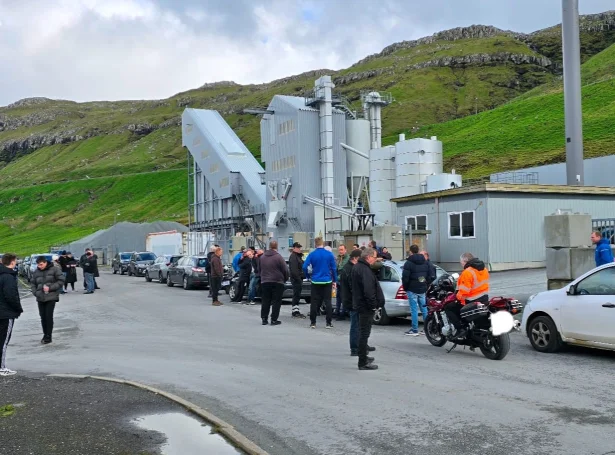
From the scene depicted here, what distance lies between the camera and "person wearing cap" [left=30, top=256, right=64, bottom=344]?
13.3m

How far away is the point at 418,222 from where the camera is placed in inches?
1270

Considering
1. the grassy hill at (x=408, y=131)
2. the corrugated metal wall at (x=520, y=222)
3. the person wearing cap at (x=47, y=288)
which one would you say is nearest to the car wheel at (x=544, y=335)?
the person wearing cap at (x=47, y=288)

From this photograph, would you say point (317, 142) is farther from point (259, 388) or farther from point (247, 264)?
point (259, 388)

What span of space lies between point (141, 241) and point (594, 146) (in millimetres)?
46692

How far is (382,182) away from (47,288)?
33444 millimetres

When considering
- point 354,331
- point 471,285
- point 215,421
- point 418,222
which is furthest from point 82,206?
point 215,421

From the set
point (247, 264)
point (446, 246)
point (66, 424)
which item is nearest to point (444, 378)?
point (66, 424)

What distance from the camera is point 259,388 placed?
8820 mm

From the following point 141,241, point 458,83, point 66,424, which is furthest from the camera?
point 458,83

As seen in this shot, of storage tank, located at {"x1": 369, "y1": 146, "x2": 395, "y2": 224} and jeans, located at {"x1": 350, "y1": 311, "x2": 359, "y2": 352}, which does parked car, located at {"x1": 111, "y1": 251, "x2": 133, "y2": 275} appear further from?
jeans, located at {"x1": 350, "y1": 311, "x2": 359, "y2": 352}

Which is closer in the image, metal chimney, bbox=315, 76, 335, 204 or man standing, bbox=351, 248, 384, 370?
man standing, bbox=351, 248, 384, 370

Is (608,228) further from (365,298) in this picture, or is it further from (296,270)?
(365,298)

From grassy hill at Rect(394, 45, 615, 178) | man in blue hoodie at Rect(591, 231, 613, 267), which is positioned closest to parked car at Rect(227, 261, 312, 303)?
man in blue hoodie at Rect(591, 231, 613, 267)

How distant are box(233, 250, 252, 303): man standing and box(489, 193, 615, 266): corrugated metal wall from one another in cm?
1117
